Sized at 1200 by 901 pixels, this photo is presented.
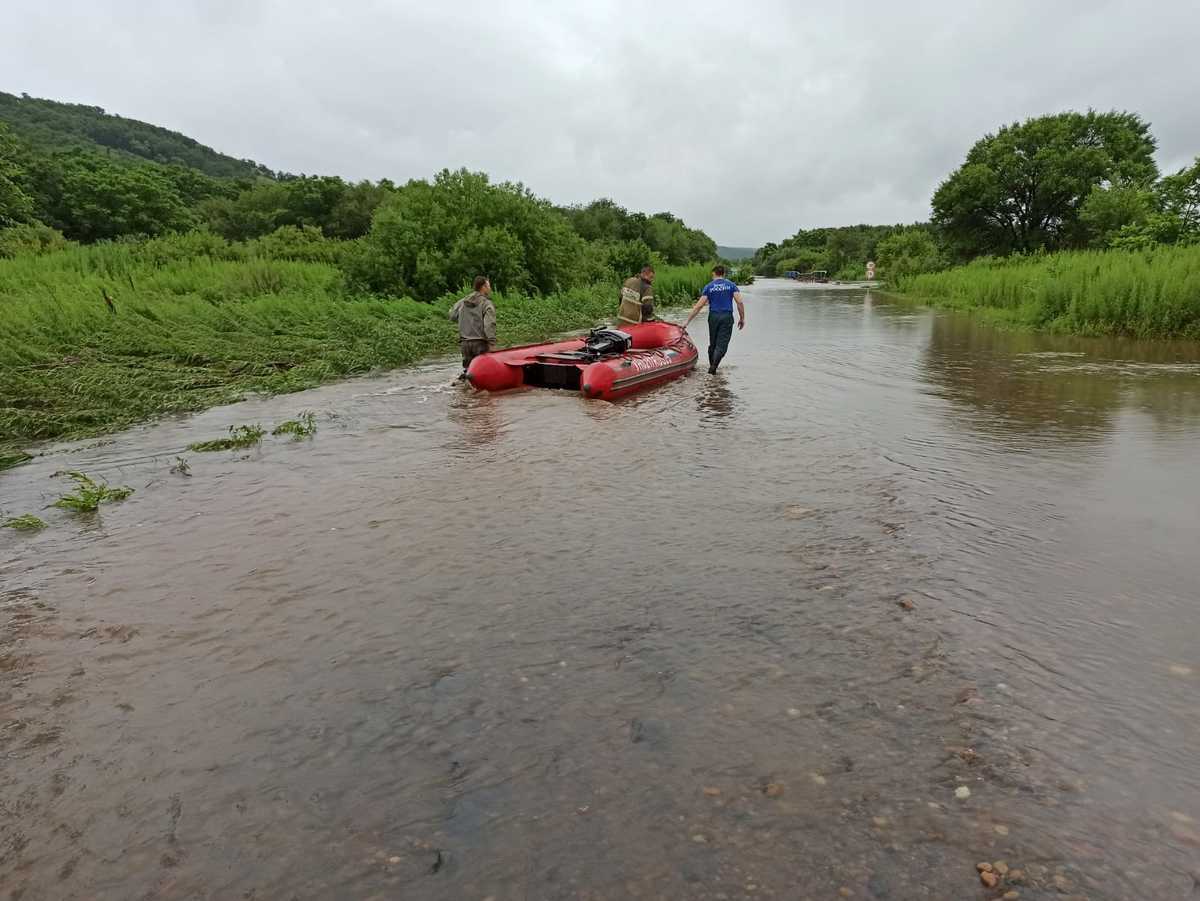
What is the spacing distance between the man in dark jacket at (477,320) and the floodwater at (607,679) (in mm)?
5122

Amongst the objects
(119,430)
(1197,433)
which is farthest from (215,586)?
(1197,433)

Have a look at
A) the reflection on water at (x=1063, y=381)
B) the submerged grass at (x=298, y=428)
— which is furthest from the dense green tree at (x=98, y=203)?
the reflection on water at (x=1063, y=381)

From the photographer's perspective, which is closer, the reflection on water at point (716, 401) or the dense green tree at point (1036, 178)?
the reflection on water at point (716, 401)

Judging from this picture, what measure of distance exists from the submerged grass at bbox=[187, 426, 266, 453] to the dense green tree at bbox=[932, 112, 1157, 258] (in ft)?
156

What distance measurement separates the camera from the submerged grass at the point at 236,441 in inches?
303

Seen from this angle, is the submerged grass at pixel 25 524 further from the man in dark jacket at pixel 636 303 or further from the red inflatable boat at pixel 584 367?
the man in dark jacket at pixel 636 303

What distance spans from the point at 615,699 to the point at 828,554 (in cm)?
223

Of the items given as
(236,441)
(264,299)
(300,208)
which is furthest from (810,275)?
(236,441)

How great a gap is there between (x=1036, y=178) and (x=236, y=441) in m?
51.5

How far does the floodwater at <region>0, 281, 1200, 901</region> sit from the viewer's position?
246 cm

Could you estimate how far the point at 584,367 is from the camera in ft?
34.6

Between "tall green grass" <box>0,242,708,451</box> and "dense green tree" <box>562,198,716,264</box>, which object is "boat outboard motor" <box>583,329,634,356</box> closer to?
"tall green grass" <box>0,242,708,451</box>

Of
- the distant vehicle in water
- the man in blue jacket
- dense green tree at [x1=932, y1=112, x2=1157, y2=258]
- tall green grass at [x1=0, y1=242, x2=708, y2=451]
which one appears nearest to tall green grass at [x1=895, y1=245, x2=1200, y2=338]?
the man in blue jacket

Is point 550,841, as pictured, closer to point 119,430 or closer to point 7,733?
point 7,733
